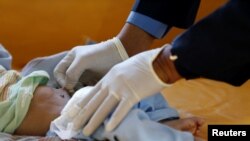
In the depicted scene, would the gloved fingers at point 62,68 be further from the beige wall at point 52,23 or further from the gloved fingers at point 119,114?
the beige wall at point 52,23

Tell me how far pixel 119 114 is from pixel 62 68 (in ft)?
1.10

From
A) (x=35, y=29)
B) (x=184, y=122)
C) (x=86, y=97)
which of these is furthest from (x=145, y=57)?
(x=35, y=29)

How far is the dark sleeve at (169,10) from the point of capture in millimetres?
1136

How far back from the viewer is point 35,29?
177 centimetres

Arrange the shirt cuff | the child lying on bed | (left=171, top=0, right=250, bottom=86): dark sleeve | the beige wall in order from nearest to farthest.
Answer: (left=171, top=0, right=250, bottom=86): dark sleeve → the child lying on bed → the shirt cuff → the beige wall

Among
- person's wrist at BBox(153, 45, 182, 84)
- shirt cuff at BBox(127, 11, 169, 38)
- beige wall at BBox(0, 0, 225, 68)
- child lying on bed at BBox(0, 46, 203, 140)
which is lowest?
beige wall at BBox(0, 0, 225, 68)

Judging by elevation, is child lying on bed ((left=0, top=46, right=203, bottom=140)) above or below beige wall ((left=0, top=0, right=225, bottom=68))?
above

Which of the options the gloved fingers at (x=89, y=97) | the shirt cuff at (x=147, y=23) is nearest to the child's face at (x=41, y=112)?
the gloved fingers at (x=89, y=97)

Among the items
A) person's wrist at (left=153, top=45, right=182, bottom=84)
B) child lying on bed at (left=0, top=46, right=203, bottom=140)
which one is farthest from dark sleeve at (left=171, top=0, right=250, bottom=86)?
child lying on bed at (left=0, top=46, right=203, bottom=140)

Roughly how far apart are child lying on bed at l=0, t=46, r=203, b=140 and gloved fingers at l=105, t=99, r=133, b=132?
0.65ft

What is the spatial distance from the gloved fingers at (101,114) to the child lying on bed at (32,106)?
Answer: 171mm

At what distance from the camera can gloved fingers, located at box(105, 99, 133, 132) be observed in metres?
0.83

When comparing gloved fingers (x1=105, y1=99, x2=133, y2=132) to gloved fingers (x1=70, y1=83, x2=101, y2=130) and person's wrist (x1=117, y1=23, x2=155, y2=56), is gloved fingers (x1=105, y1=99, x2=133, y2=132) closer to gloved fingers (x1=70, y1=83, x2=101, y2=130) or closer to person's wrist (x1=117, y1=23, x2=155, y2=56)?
gloved fingers (x1=70, y1=83, x2=101, y2=130)

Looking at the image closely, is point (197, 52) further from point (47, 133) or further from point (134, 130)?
point (47, 133)
